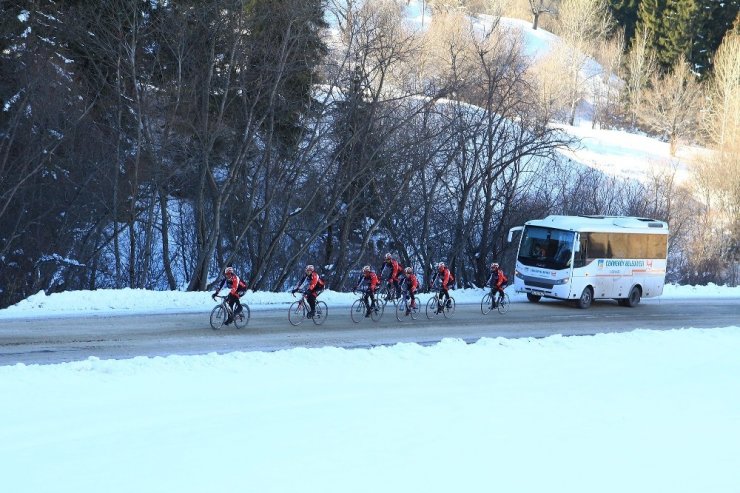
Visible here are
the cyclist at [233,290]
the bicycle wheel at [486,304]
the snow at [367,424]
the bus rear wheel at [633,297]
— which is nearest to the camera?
the snow at [367,424]

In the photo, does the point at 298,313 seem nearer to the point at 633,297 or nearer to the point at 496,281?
the point at 496,281

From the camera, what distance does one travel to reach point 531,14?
447 feet

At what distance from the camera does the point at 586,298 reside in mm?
32219

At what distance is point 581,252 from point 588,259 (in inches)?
20.5

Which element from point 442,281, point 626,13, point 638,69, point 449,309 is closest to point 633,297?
point 449,309

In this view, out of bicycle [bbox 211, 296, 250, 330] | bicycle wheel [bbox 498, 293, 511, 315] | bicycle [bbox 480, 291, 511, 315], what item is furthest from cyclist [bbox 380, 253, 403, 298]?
bicycle [bbox 211, 296, 250, 330]

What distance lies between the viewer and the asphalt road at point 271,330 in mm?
17938

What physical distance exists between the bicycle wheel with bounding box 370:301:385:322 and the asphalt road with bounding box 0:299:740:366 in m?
0.25

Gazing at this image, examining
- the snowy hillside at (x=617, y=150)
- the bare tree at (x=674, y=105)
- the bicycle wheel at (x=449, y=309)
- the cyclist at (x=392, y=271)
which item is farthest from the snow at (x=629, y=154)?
the cyclist at (x=392, y=271)

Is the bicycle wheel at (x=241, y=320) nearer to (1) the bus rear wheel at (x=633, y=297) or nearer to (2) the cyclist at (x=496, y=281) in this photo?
(2) the cyclist at (x=496, y=281)

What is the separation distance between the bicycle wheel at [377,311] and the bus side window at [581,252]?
904 centimetres

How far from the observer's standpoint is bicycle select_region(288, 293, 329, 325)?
75.9 ft

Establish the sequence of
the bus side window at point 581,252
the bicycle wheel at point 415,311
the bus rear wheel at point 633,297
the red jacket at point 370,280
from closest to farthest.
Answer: the red jacket at point 370,280 → the bicycle wheel at point 415,311 → the bus side window at point 581,252 → the bus rear wheel at point 633,297

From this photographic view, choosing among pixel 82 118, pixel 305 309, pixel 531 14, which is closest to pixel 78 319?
pixel 305 309
